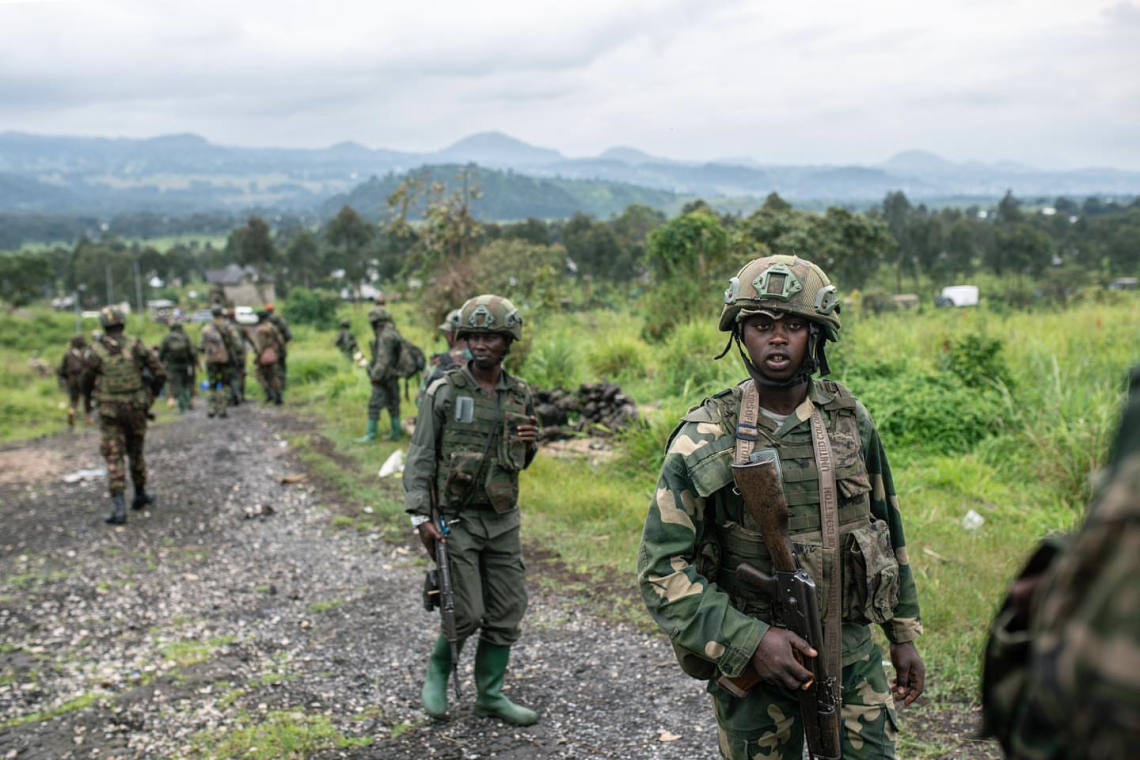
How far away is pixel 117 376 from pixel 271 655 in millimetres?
4180

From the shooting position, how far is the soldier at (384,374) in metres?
10.9

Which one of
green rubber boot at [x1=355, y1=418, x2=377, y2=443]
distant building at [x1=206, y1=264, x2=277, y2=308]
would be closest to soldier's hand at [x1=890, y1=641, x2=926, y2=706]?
green rubber boot at [x1=355, y1=418, x2=377, y2=443]

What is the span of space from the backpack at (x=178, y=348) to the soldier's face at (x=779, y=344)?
14899 mm

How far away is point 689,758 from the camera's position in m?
4.00

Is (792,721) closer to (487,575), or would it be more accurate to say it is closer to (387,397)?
(487,575)

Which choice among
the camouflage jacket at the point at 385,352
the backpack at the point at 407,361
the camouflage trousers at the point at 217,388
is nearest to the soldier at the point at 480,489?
the camouflage jacket at the point at 385,352

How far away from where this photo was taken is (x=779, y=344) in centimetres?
252

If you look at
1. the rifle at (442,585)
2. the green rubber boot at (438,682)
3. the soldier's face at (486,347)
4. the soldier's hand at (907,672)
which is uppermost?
the soldier's face at (486,347)

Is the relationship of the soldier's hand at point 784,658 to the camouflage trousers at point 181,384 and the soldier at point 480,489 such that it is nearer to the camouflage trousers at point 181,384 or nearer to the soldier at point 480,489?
the soldier at point 480,489

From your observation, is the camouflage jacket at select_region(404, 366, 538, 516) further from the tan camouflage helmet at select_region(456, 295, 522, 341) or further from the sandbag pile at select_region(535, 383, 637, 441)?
the sandbag pile at select_region(535, 383, 637, 441)

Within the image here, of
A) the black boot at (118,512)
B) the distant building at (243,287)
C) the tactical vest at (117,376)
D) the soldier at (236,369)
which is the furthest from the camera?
the distant building at (243,287)

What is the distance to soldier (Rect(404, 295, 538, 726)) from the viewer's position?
13.9 ft

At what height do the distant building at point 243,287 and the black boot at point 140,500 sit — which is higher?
the black boot at point 140,500

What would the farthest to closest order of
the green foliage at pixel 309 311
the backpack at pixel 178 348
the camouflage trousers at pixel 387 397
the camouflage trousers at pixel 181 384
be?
the green foliage at pixel 309 311
the camouflage trousers at pixel 181 384
the backpack at pixel 178 348
the camouflage trousers at pixel 387 397
